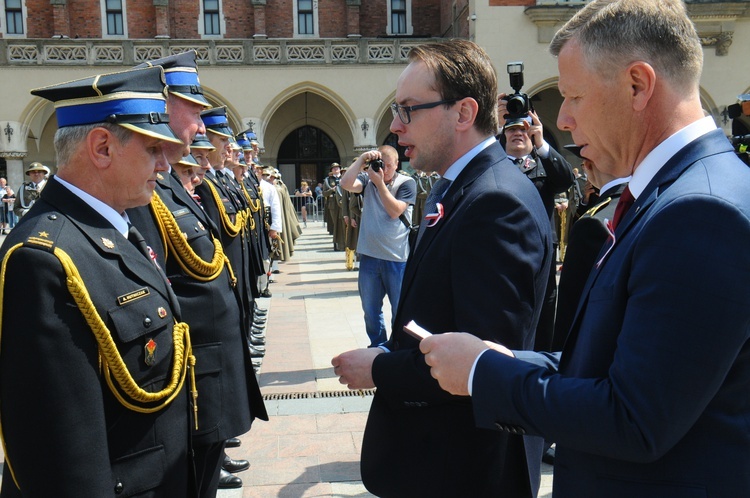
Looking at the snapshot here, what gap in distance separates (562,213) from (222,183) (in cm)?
1017

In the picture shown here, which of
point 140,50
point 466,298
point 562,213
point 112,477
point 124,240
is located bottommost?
point 562,213

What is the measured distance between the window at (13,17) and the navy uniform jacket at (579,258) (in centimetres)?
3026

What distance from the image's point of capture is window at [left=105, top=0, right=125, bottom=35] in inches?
1118

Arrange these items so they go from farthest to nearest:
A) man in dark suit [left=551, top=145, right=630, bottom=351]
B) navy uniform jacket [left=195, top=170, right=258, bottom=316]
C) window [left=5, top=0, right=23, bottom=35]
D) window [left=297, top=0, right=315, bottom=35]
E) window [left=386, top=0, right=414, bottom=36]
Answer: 1. window [left=386, top=0, right=414, bottom=36]
2. window [left=297, top=0, right=315, bottom=35]
3. window [left=5, top=0, right=23, bottom=35]
4. navy uniform jacket [left=195, top=170, right=258, bottom=316]
5. man in dark suit [left=551, top=145, right=630, bottom=351]

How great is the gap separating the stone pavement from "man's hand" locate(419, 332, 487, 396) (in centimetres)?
262

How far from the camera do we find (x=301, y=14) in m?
29.5

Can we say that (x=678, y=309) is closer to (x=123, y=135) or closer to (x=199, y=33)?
(x=123, y=135)

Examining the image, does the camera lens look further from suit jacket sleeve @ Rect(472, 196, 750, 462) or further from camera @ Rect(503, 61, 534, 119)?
suit jacket sleeve @ Rect(472, 196, 750, 462)

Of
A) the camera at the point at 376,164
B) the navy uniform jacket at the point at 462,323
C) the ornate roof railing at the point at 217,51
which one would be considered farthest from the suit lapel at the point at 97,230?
the ornate roof railing at the point at 217,51

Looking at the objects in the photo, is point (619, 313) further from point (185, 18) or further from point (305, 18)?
point (305, 18)

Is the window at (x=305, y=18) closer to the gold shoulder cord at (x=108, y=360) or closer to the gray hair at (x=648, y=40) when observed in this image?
the gold shoulder cord at (x=108, y=360)

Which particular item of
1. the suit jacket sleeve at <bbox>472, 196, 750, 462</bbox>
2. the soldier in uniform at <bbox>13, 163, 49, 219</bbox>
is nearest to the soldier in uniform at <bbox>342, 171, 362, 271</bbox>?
the soldier in uniform at <bbox>13, 163, 49, 219</bbox>

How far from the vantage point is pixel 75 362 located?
1.90m

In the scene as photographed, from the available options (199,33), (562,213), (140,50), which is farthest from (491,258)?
(199,33)
